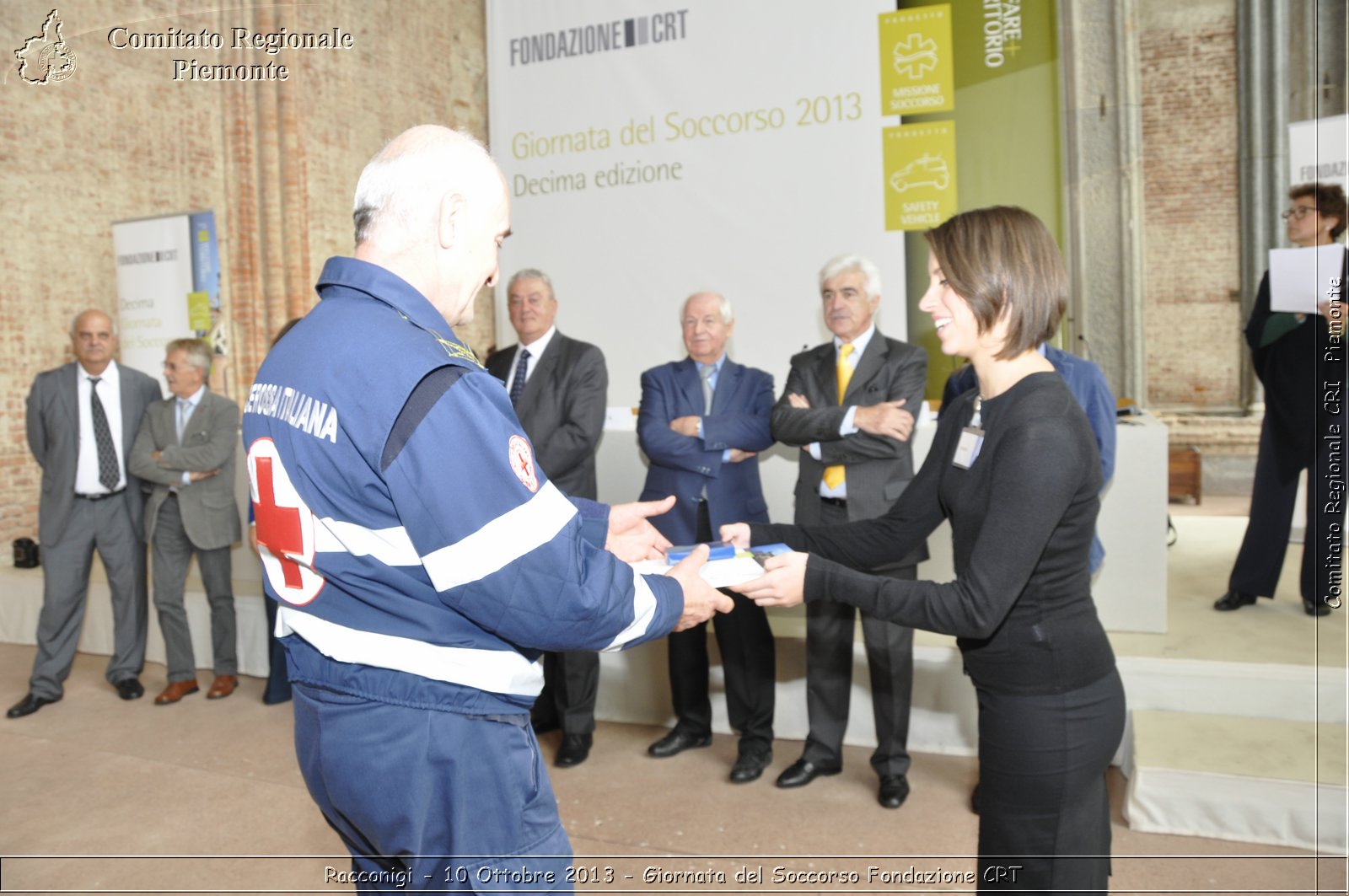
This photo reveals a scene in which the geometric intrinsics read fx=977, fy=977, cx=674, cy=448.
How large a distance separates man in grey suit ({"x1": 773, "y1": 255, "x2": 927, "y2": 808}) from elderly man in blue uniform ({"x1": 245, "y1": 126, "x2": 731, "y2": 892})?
7.27 ft

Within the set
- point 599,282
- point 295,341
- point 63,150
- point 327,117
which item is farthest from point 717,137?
point 295,341

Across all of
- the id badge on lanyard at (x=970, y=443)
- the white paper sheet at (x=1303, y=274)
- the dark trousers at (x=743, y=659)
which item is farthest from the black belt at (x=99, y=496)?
the white paper sheet at (x=1303, y=274)

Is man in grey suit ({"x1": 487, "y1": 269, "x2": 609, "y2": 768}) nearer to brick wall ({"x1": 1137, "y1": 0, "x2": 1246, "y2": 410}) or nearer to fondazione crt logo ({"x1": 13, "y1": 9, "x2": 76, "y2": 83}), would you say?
fondazione crt logo ({"x1": 13, "y1": 9, "x2": 76, "y2": 83})

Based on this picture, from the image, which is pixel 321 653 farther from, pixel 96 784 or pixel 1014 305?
pixel 96 784

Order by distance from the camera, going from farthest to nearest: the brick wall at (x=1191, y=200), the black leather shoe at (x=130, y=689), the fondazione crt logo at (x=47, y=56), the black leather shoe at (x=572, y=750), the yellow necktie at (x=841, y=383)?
the brick wall at (x=1191, y=200) < the fondazione crt logo at (x=47, y=56) < the black leather shoe at (x=130, y=689) < the black leather shoe at (x=572, y=750) < the yellow necktie at (x=841, y=383)

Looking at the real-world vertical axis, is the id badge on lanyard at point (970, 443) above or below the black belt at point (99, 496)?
above

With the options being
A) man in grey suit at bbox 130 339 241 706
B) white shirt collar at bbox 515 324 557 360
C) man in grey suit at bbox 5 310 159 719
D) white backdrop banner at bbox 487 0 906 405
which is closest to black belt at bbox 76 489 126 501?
man in grey suit at bbox 5 310 159 719

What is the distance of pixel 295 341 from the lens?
Result: 1413mm

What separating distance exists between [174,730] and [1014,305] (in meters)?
4.40

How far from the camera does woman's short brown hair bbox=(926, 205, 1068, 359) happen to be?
182 centimetres

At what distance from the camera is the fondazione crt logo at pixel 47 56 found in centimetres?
693

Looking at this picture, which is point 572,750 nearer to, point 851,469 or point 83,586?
point 851,469

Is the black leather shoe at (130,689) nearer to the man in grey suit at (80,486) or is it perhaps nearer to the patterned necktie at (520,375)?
the man in grey suit at (80,486)

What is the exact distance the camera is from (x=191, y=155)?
769cm
